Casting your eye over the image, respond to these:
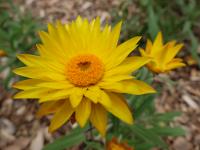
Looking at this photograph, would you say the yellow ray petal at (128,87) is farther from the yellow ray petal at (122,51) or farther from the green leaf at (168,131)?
the green leaf at (168,131)

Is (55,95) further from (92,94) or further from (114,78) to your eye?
(114,78)

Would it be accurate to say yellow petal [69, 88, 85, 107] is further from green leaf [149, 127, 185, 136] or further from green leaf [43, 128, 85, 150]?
green leaf [149, 127, 185, 136]

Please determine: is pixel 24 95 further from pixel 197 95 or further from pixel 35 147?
pixel 197 95

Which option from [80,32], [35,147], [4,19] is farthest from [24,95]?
[4,19]

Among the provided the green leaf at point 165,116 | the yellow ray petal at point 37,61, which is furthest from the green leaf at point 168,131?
the yellow ray petal at point 37,61

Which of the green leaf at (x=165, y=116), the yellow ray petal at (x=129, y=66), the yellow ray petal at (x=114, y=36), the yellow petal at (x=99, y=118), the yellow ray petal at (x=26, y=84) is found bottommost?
the green leaf at (x=165, y=116)

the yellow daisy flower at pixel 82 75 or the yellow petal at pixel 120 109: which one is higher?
the yellow daisy flower at pixel 82 75

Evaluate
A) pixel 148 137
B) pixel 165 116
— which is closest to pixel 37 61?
pixel 148 137

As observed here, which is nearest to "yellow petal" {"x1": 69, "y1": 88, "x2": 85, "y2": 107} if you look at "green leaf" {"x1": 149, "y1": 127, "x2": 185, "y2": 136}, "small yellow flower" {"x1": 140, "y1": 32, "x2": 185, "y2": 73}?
"small yellow flower" {"x1": 140, "y1": 32, "x2": 185, "y2": 73}
